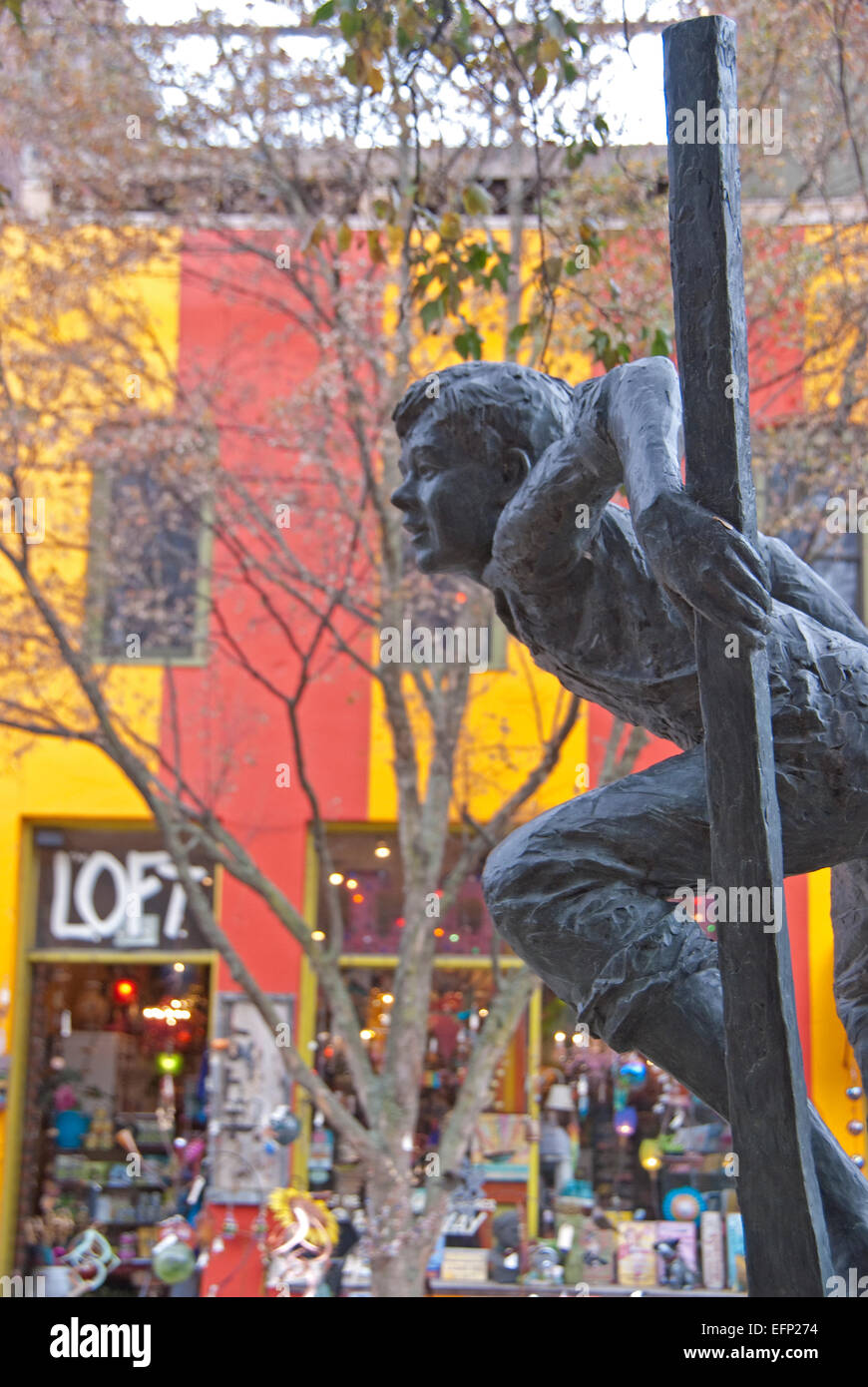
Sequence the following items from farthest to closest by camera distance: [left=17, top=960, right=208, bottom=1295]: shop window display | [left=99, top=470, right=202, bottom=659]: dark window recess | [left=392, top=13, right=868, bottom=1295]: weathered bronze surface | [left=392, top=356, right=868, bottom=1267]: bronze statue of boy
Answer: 1. [left=17, top=960, right=208, bottom=1295]: shop window display
2. [left=99, top=470, right=202, bottom=659]: dark window recess
3. [left=392, top=356, right=868, bottom=1267]: bronze statue of boy
4. [left=392, top=13, right=868, bottom=1295]: weathered bronze surface

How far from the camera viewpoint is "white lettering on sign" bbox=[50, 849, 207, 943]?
1216 cm

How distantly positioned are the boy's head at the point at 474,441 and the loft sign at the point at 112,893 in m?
9.39

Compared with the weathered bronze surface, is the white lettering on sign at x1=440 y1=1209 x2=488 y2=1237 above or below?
below

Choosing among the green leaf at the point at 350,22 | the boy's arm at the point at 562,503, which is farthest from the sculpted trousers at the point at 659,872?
the green leaf at the point at 350,22

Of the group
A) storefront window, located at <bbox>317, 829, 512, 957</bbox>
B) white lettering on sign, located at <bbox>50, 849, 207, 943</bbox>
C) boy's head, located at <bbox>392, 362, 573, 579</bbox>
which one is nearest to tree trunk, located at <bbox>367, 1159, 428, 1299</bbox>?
storefront window, located at <bbox>317, 829, 512, 957</bbox>

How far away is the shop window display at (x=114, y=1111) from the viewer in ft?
38.2

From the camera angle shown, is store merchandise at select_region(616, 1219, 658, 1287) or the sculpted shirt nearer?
the sculpted shirt

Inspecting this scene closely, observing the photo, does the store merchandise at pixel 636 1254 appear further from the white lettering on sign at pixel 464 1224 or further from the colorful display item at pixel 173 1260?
the colorful display item at pixel 173 1260

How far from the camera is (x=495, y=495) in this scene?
9.98ft

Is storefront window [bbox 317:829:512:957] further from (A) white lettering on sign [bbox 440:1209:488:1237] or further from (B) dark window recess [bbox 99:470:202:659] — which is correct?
(B) dark window recess [bbox 99:470:202:659]

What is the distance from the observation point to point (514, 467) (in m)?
3.03

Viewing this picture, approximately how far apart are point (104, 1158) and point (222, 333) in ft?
21.2

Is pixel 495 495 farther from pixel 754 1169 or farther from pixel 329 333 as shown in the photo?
pixel 329 333
